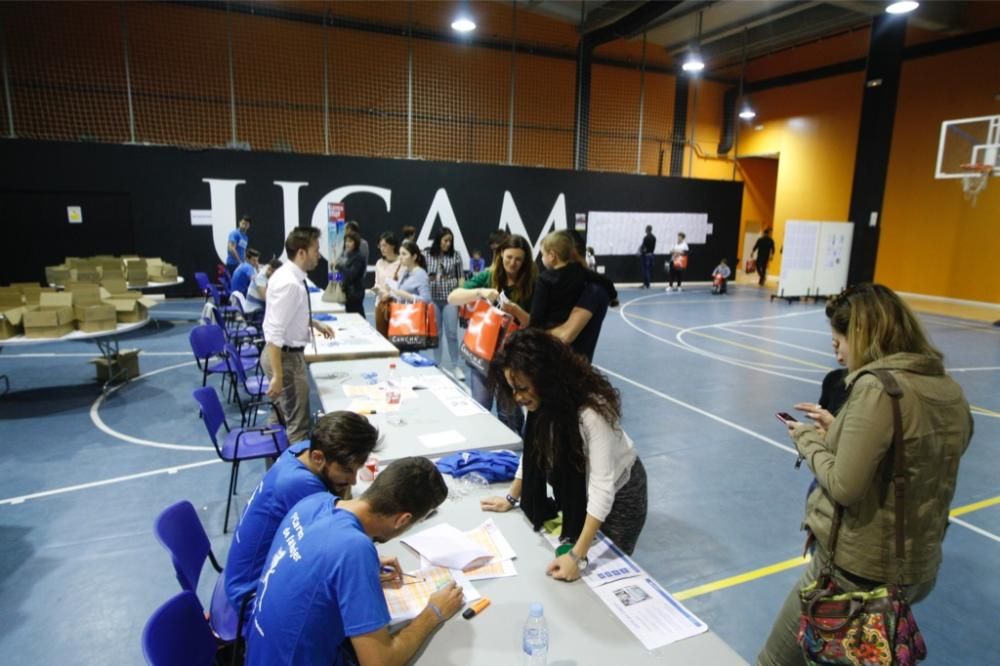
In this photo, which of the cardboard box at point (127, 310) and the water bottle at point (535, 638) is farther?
the cardboard box at point (127, 310)

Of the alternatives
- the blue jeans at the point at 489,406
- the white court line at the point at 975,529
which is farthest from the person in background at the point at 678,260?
the blue jeans at the point at 489,406

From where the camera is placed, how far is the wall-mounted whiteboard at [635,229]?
16812 mm

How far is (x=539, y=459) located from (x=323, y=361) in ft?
10.8

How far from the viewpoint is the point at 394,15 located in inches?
580

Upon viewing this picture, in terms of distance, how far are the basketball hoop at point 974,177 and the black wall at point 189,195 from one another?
27.8 feet

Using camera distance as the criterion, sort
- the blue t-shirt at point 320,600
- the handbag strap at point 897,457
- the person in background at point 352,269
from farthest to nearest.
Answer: the person in background at point 352,269
the handbag strap at point 897,457
the blue t-shirt at point 320,600

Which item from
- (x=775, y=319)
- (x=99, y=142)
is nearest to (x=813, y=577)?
(x=775, y=319)

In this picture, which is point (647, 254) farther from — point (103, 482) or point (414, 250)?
point (103, 482)

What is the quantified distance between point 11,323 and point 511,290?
512 centimetres

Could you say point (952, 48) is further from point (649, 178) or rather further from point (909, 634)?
point (909, 634)

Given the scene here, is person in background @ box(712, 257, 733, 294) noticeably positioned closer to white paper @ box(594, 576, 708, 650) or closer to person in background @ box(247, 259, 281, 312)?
person in background @ box(247, 259, 281, 312)

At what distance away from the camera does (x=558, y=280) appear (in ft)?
11.9

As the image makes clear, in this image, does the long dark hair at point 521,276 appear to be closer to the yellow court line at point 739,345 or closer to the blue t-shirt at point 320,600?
the blue t-shirt at point 320,600

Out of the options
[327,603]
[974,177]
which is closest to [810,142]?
[974,177]
